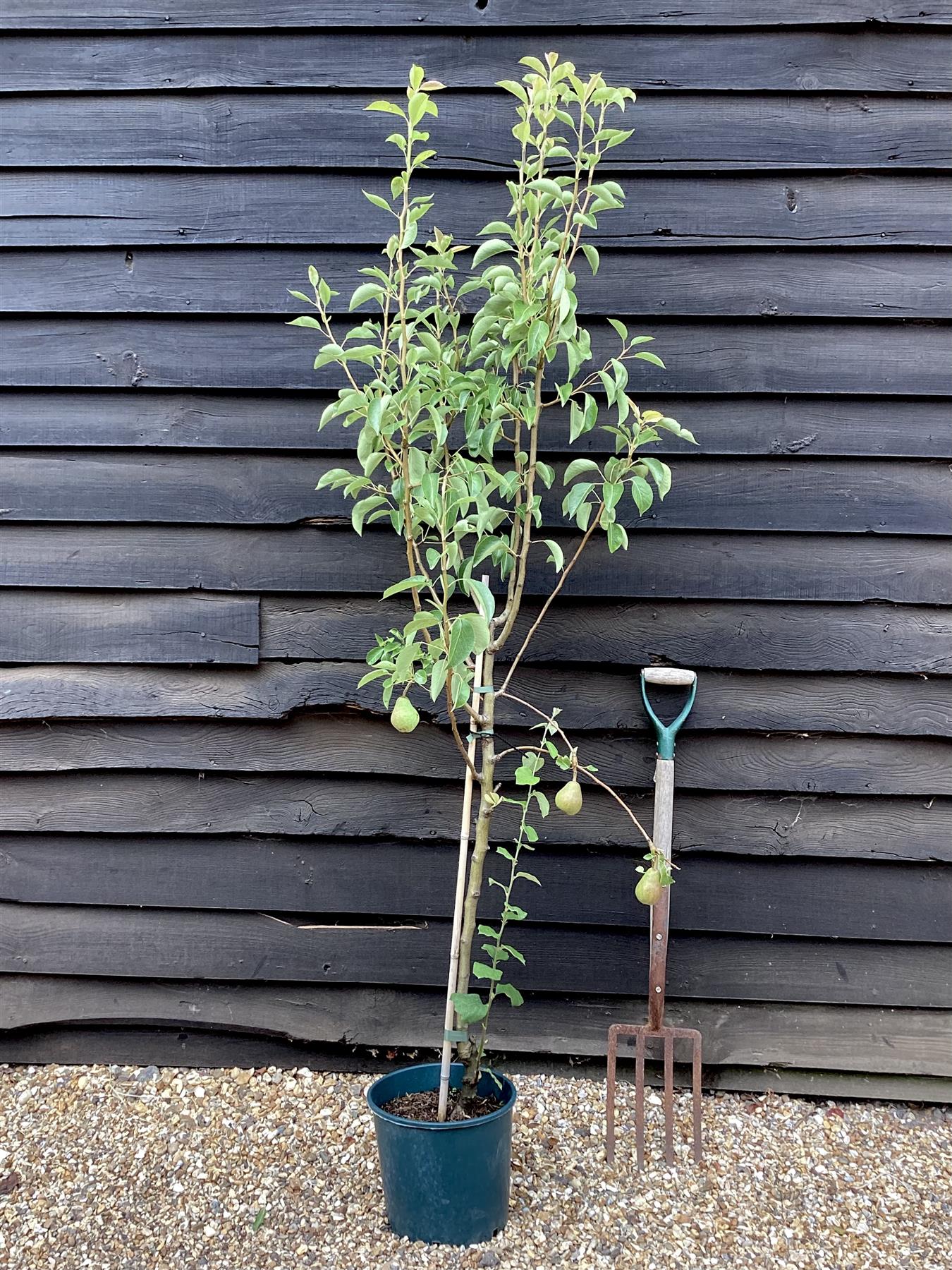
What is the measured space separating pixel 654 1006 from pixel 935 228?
6.02 feet

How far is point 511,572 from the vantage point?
1.71m

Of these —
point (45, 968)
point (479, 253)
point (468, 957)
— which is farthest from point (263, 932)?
point (479, 253)

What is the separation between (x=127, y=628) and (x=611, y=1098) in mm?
1486

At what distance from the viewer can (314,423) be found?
6.64 feet

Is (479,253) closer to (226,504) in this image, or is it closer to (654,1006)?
(226,504)

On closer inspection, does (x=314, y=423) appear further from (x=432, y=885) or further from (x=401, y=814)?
(x=432, y=885)

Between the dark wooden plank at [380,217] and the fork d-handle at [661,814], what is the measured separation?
99 cm

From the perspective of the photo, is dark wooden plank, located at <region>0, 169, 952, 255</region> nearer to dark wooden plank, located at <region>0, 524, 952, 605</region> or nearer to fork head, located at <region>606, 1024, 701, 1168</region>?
dark wooden plank, located at <region>0, 524, 952, 605</region>

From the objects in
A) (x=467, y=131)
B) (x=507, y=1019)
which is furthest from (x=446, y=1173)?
(x=467, y=131)

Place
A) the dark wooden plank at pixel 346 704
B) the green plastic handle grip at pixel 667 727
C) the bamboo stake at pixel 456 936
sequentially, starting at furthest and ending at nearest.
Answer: the dark wooden plank at pixel 346 704 → the green plastic handle grip at pixel 667 727 → the bamboo stake at pixel 456 936

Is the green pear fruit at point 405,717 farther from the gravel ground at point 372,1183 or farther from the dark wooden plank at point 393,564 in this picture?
the gravel ground at point 372,1183

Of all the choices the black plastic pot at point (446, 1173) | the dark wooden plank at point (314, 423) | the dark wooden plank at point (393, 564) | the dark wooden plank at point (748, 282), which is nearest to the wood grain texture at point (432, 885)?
the black plastic pot at point (446, 1173)

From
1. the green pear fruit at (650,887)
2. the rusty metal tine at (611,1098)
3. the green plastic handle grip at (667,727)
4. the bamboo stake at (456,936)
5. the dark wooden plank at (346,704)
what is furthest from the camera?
the dark wooden plank at (346,704)

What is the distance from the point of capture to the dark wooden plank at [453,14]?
1.94m
